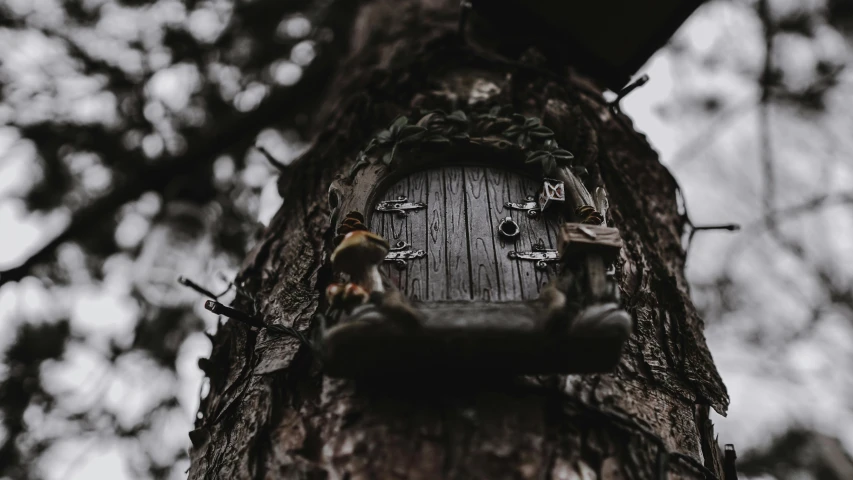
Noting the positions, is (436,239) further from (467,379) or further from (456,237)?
A: (467,379)

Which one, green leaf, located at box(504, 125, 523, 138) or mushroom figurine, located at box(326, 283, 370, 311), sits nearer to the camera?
mushroom figurine, located at box(326, 283, 370, 311)

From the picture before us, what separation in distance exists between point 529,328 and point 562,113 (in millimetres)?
1302

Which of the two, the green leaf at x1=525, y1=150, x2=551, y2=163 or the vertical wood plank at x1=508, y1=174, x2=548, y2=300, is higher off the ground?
the green leaf at x1=525, y1=150, x2=551, y2=163

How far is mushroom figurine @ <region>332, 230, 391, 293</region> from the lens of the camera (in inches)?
55.9

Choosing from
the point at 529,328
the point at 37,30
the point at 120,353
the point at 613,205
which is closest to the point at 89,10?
the point at 37,30

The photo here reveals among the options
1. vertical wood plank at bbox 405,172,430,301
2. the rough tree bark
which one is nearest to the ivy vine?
vertical wood plank at bbox 405,172,430,301

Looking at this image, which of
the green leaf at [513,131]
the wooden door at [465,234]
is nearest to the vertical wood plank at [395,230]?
the wooden door at [465,234]

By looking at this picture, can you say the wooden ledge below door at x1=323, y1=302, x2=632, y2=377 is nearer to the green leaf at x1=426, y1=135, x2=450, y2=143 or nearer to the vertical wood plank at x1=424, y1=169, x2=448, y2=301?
the vertical wood plank at x1=424, y1=169, x2=448, y2=301

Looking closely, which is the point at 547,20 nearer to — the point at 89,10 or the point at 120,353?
the point at 89,10

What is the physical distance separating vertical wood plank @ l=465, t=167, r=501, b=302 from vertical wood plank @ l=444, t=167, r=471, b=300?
1 cm

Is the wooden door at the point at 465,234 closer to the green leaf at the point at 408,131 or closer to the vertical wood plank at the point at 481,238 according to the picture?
the vertical wood plank at the point at 481,238

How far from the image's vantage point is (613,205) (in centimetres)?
227

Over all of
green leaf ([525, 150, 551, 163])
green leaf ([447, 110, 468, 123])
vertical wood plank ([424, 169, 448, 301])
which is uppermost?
green leaf ([447, 110, 468, 123])

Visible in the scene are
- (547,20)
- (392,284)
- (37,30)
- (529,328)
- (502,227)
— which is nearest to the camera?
(529,328)
